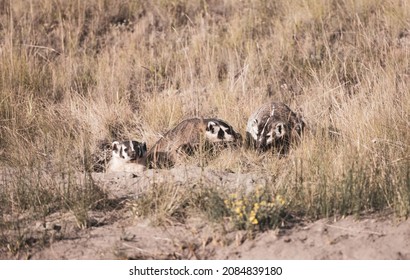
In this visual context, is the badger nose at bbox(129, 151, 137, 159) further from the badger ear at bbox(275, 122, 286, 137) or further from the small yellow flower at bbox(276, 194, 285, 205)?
the small yellow flower at bbox(276, 194, 285, 205)

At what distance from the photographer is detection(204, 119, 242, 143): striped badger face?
828 cm

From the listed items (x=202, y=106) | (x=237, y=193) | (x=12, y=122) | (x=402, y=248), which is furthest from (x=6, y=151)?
(x=402, y=248)

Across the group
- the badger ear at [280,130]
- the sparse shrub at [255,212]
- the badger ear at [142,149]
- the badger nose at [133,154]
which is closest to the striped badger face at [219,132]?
the badger ear at [280,130]

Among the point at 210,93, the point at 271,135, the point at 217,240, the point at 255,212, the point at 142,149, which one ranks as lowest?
the point at 217,240

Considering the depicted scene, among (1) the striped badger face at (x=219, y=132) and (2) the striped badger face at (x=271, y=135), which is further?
(1) the striped badger face at (x=219, y=132)

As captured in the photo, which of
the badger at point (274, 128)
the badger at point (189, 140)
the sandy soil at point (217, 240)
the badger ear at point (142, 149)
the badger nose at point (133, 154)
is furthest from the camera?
the badger at point (189, 140)

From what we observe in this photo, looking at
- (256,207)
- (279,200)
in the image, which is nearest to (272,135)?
(279,200)

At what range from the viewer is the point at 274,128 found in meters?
8.23

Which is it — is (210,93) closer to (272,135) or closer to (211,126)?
(211,126)

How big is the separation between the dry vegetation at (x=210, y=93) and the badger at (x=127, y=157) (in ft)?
1.11

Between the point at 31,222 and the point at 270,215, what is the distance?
220cm

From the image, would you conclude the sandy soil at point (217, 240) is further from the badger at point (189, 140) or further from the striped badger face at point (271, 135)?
the striped badger face at point (271, 135)

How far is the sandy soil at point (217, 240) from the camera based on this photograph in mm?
5512

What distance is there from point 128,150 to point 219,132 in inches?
45.3
